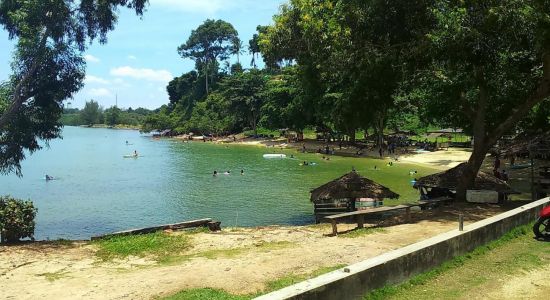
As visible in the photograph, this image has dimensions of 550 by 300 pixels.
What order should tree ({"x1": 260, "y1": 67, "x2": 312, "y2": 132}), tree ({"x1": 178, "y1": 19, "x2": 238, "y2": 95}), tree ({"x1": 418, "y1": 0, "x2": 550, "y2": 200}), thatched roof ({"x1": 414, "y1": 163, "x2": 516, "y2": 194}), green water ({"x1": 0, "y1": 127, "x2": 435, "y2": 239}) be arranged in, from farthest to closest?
tree ({"x1": 178, "y1": 19, "x2": 238, "y2": 95}), tree ({"x1": 260, "y1": 67, "x2": 312, "y2": 132}), green water ({"x1": 0, "y1": 127, "x2": 435, "y2": 239}), thatched roof ({"x1": 414, "y1": 163, "x2": 516, "y2": 194}), tree ({"x1": 418, "y1": 0, "x2": 550, "y2": 200})

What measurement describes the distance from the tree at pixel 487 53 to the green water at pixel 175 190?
833 centimetres

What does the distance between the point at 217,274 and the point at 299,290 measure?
3.65 metres

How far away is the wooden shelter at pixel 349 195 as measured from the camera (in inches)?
731

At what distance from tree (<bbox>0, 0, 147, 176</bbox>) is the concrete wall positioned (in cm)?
1328

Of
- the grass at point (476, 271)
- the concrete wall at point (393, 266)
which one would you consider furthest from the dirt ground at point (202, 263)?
the concrete wall at point (393, 266)

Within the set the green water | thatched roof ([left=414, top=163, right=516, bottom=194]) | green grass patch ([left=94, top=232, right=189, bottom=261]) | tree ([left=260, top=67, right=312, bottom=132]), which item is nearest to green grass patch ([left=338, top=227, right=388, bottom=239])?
green grass patch ([left=94, top=232, right=189, bottom=261])

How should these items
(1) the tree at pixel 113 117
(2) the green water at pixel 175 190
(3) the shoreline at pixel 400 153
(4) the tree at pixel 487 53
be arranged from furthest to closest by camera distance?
(1) the tree at pixel 113 117, (3) the shoreline at pixel 400 153, (2) the green water at pixel 175 190, (4) the tree at pixel 487 53

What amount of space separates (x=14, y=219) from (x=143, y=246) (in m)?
5.15

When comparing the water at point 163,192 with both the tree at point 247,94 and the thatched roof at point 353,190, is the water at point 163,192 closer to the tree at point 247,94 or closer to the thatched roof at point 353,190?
the thatched roof at point 353,190

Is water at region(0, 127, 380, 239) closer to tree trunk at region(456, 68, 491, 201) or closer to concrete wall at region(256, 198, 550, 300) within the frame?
tree trunk at region(456, 68, 491, 201)

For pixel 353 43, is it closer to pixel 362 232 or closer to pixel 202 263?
pixel 362 232

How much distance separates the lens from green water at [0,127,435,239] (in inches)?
957

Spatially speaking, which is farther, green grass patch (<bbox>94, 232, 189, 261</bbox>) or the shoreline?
the shoreline

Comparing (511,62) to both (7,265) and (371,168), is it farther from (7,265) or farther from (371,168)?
(371,168)
